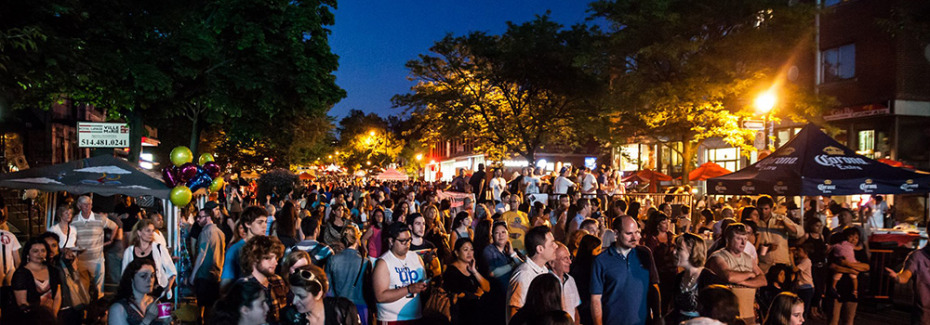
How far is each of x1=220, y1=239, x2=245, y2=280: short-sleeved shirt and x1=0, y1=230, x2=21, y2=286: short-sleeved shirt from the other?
3.07 m

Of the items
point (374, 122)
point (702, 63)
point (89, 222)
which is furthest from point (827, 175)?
point (374, 122)

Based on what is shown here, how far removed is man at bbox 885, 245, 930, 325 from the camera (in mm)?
6625

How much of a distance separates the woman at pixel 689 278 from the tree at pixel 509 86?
22.6m

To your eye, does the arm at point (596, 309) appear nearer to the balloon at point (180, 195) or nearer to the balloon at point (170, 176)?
the balloon at point (180, 195)

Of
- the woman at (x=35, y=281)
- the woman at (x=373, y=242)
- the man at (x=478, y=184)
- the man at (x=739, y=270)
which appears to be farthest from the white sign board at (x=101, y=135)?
the man at (x=739, y=270)

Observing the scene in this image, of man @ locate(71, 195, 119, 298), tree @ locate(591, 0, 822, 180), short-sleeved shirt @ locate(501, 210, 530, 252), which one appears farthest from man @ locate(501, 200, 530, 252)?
tree @ locate(591, 0, 822, 180)

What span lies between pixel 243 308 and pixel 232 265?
2.32 metres

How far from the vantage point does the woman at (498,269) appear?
6027mm

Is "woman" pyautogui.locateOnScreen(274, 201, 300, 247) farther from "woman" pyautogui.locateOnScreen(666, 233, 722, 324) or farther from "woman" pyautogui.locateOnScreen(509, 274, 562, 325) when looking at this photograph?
"woman" pyautogui.locateOnScreen(666, 233, 722, 324)

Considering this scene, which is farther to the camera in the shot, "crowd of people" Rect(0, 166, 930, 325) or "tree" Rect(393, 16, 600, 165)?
"tree" Rect(393, 16, 600, 165)

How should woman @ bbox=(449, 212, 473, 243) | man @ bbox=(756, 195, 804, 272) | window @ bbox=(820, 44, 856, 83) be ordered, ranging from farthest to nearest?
window @ bbox=(820, 44, 856, 83) < woman @ bbox=(449, 212, 473, 243) < man @ bbox=(756, 195, 804, 272)

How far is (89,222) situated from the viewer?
8852mm

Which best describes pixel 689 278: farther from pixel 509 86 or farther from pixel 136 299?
pixel 509 86

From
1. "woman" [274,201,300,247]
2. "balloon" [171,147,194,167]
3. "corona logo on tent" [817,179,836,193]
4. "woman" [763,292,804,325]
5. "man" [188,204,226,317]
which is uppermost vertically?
"balloon" [171,147,194,167]
